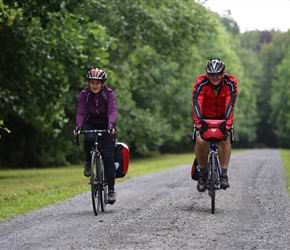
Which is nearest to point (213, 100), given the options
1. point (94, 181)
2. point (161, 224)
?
point (94, 181)

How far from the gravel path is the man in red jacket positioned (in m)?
0.89

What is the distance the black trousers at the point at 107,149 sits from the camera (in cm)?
1048

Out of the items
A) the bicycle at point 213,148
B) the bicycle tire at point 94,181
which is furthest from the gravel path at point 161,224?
the bicycle at point 213,148

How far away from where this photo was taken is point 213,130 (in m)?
10.3

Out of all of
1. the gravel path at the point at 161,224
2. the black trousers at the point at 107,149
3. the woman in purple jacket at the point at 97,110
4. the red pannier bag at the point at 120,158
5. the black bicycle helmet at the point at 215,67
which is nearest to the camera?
the gravel path at the point at 161,224

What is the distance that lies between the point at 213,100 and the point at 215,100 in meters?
0.03

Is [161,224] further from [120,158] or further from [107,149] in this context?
Result: [120,158]

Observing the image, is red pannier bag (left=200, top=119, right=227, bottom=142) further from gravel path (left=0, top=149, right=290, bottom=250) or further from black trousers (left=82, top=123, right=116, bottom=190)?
black trousers (left=82, top=123, right=116, bottom=190)

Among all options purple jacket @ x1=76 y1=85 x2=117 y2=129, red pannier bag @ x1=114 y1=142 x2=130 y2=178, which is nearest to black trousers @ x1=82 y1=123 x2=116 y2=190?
purple jacket @ x1=76 y1=85 x2=117 y2=129

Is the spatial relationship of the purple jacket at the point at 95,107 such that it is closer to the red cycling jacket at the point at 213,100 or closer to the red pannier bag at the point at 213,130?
the red cycling jacket at the point at 213,100

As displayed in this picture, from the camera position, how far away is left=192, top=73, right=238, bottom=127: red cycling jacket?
10273 mm

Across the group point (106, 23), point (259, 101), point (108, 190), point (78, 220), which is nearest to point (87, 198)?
point (108, 190)

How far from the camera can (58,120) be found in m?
22.9

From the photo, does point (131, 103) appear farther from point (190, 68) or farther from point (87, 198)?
point (87, 198)
